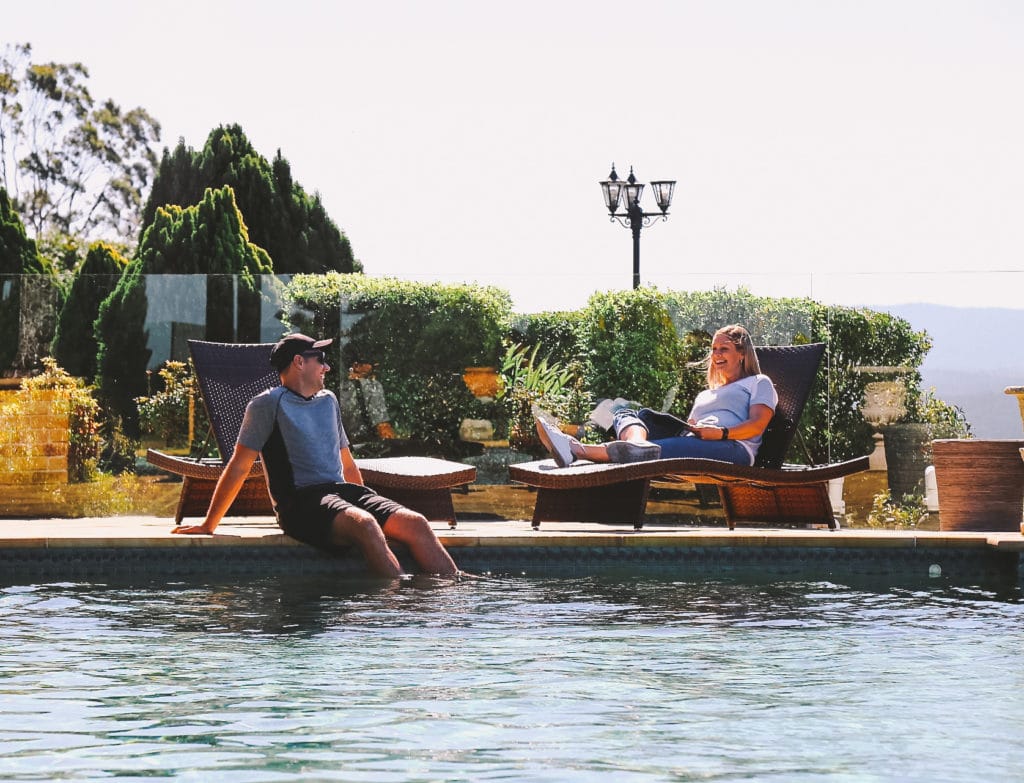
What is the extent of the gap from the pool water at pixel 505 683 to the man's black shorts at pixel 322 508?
268 millimetres

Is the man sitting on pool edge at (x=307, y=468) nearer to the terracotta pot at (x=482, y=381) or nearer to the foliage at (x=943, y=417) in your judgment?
the terracotta pot at (x=482, y=381)

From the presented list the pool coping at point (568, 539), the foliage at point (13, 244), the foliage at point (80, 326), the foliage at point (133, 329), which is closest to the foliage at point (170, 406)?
the foliage at point (133, 329)

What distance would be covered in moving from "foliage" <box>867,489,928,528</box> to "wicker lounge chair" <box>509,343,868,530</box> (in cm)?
109

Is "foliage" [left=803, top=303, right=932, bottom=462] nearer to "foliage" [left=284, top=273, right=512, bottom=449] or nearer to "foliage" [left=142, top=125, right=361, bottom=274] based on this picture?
"foliage" [left=284, top=273, right=512, bottom=449]

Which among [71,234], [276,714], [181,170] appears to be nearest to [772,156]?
[276,714]

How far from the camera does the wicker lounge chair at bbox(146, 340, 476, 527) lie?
7.49m

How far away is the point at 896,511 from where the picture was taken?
898 cm

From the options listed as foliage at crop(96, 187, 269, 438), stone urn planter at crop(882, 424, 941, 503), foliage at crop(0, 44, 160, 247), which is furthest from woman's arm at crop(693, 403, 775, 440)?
foliage at crop(0, 44, 160, 247)

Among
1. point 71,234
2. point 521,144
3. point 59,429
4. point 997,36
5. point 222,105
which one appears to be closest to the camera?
point 59,429

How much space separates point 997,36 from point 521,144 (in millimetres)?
8780

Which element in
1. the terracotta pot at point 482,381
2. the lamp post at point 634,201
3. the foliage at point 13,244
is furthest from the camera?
the foliage at point 13,244

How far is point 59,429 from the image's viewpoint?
31.4 ft

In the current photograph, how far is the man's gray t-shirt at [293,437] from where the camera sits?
6.29 meters

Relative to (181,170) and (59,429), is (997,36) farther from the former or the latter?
(181,170)
